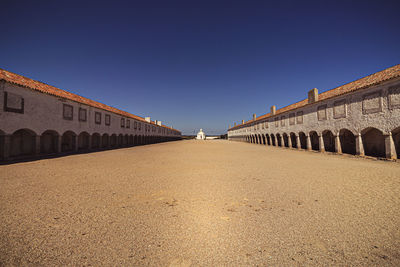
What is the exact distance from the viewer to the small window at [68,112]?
14.7 m

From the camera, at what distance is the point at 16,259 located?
77.5 inches

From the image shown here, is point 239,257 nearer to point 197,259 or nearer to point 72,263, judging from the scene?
point 197,259

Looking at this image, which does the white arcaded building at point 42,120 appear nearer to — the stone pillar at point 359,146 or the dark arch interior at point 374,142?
the stone pillar at point 359,146

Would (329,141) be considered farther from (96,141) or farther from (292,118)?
(96,141)

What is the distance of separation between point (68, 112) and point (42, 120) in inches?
111

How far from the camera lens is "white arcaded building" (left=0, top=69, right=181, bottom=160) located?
10.4 m

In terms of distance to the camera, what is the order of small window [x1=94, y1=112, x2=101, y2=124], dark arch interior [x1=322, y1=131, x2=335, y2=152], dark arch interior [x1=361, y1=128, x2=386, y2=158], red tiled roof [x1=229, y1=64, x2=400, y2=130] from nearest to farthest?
red tiled roof [x1=229, y1=64, x2=400, y2=130] → dark arch interior [x1=361, y1=128, x2=386, y2=158] → dark arch interior [x1=322, y1=131, x2=335, y2=152] → small window [x1=94, y1=112, x2=101, y2=124]

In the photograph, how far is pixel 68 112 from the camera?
15.1 meters

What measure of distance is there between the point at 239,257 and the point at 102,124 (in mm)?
23097

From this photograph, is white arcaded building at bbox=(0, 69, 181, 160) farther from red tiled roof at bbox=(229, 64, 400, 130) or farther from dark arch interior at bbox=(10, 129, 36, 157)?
red tiled roof at bbox=(229, 64, 400, 130)

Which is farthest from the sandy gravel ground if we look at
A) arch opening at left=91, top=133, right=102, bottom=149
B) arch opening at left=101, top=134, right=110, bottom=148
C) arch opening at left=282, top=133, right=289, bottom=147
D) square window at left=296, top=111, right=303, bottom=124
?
arch opening at left=282, top=133, right=289, bottom=147

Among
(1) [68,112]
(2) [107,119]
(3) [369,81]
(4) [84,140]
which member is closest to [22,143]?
(1) [68,112]

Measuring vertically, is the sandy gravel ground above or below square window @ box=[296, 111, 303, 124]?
below

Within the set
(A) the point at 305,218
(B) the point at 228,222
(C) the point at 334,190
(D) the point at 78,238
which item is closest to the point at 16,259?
(D) the point at 78,238
